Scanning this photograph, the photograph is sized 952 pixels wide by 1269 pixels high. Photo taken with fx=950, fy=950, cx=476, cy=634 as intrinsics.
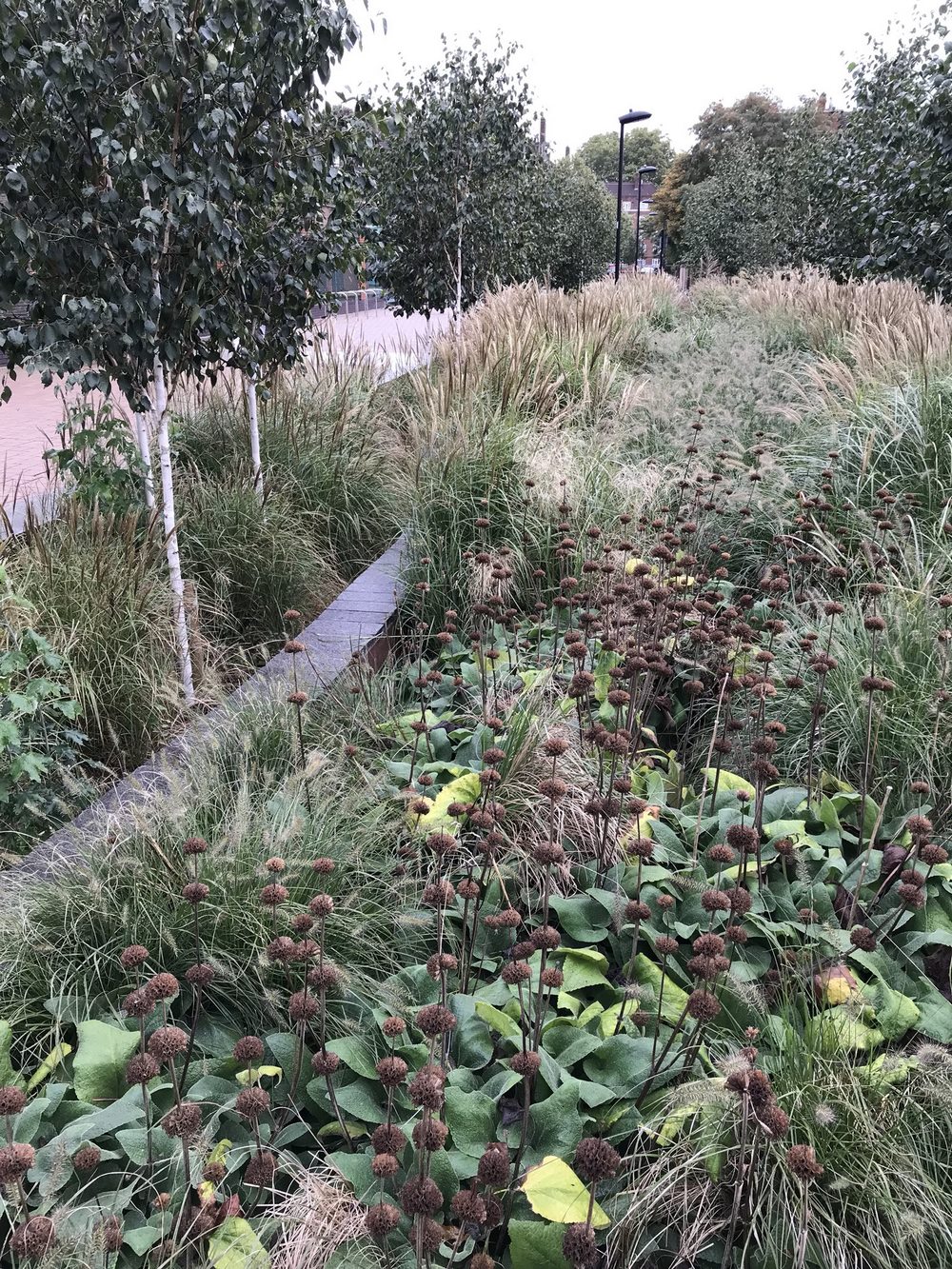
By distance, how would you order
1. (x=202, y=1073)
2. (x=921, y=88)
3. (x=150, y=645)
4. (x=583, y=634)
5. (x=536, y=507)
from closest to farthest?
1. (x=202, y=1073)
2. (x=583, y=634)
3. (x=150, y=645)
4. (x=536, y=507)
5. (x=921, y=88)

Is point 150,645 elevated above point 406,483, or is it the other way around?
point 406,483

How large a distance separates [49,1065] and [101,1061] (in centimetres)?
16

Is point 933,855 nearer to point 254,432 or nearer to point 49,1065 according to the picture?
point 49,1065

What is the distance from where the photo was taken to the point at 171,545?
13.9 feet

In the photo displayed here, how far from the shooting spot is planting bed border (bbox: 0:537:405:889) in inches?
106

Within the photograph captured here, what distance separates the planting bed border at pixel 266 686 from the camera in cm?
271

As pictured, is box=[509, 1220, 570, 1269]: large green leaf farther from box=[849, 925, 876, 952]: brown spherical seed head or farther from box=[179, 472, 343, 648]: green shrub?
box=[179, 472, 343, 648]: green shrub

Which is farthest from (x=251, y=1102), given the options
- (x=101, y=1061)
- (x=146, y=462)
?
(x=146, y=462)

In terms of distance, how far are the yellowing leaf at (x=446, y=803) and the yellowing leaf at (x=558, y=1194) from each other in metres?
1.09

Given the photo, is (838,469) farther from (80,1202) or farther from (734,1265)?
(80,1202)

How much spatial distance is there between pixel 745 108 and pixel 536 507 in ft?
201

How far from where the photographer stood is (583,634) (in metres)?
3.45

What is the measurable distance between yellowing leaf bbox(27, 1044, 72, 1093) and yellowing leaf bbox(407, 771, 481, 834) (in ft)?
3.36

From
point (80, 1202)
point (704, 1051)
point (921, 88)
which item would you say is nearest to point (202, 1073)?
point (80, 1202)
